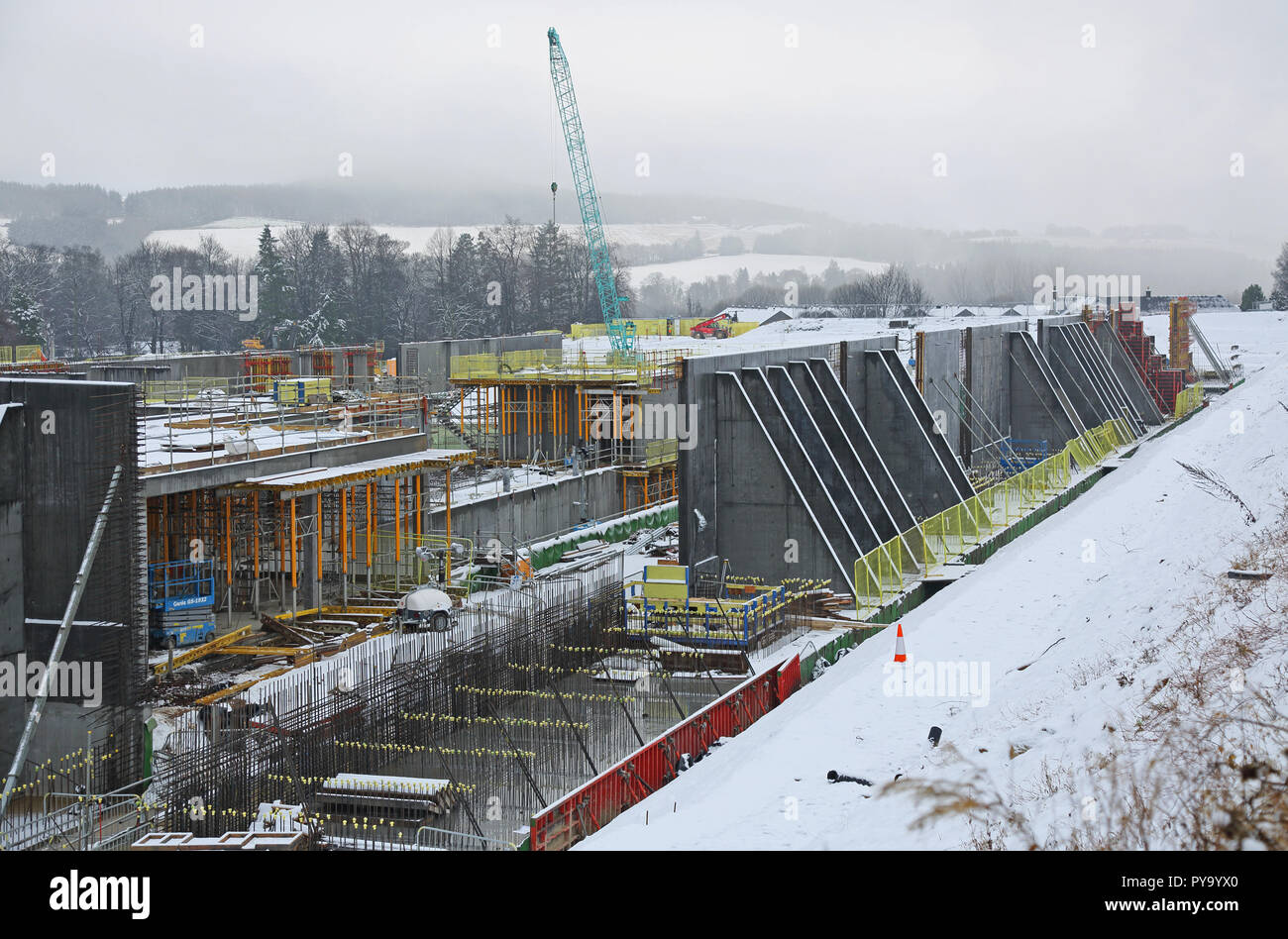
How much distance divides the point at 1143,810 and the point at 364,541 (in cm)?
2209

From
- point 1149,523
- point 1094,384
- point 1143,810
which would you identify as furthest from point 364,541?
point 1094,384

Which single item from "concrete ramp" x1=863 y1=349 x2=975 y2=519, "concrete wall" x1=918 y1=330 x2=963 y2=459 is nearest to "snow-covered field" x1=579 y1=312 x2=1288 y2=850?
"concrete ramp" x1=863 y1=349 x2=975 y2=519

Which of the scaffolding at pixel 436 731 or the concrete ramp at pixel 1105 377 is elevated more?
the concrete ramp at pixel 1105 377

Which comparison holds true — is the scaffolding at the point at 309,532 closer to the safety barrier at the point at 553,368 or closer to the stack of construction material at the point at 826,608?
the stack of construction material at the point at 826,608

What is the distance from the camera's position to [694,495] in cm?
2445

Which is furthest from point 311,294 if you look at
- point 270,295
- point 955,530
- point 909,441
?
point 955,530

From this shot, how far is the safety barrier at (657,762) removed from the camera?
13.0m

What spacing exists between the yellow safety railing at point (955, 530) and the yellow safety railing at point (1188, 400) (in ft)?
60.2

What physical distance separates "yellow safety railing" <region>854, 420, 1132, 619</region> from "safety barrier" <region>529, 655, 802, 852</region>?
4.77 meters

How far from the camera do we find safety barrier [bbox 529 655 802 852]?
512 inches

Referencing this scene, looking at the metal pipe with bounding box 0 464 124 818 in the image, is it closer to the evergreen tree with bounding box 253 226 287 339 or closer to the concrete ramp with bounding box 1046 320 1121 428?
the concrete ramp with bounding box 1046 320 1121 428

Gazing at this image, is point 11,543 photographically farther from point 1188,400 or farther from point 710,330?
point 710,330

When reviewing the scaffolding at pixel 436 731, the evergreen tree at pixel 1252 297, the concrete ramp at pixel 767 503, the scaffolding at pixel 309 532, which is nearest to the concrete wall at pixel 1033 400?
the concrete ramp at pixel 767 503

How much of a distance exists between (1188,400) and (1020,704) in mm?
52877
